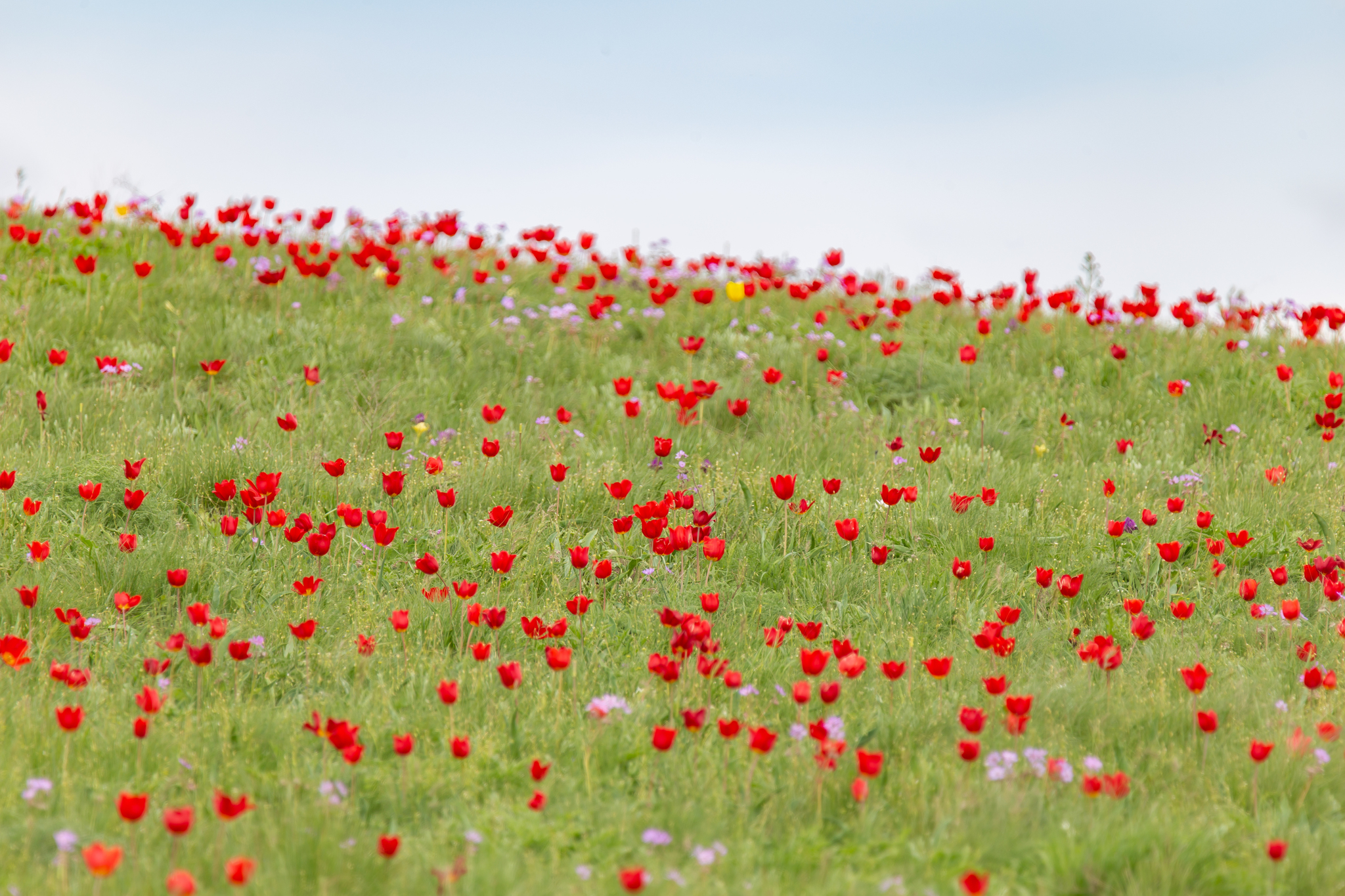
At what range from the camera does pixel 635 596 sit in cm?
459

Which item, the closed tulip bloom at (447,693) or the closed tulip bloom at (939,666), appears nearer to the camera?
the closed tulip bloom at (447,693)

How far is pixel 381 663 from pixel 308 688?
25 centimetres

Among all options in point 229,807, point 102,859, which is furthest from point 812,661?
point 102,859

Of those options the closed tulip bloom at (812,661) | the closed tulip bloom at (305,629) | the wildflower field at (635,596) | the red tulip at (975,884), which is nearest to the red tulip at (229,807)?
the wildflower field at (635,596)

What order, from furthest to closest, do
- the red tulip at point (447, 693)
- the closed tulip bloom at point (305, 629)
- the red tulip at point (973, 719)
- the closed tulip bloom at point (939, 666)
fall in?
1. the closed tulip bloom at point (305, 629)
2. the closed tulip bloom at point (939, 666)
3. the red tulip at point (447, 693)
4. the red tulip at point (973, 719)

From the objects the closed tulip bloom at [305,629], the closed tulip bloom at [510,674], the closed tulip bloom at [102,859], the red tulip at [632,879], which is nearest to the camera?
the closed tulip bloom at [102,859]

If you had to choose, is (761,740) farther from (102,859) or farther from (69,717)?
(69,717)

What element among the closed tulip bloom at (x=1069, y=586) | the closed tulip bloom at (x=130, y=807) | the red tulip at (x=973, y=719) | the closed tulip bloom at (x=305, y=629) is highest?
the closed tulip bloom at (x=1069, y=586)

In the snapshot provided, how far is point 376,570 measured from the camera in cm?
467

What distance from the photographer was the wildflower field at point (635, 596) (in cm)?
294

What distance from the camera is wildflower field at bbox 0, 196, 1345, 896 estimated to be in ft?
9.66

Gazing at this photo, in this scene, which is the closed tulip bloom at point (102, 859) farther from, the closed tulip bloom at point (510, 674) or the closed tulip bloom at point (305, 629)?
the closed tulip bloom at point (305, 629)

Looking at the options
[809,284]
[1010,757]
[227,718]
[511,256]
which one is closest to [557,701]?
[227,718]

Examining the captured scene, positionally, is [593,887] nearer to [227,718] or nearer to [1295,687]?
[227,718]
